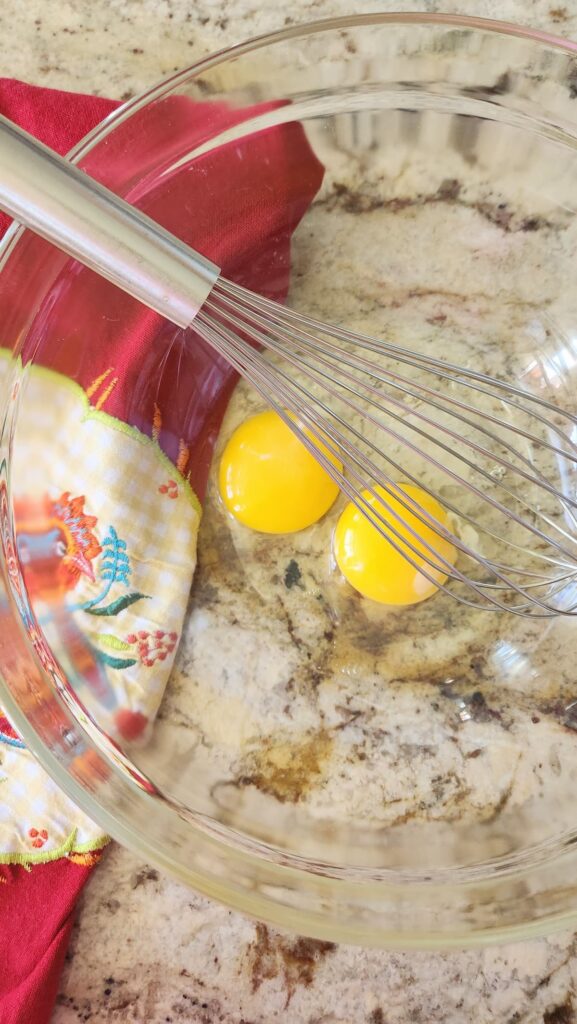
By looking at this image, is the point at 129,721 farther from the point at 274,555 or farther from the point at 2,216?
the point at 2,216

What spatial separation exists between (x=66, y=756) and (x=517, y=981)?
519 mm

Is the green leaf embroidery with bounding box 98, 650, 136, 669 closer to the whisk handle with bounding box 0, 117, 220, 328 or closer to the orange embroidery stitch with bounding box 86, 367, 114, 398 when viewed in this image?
the orange embroidery stitch with bounding box 86, 367, 114, 398

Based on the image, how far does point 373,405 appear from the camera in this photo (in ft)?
2.35

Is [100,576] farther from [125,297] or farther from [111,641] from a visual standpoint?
[125,297]

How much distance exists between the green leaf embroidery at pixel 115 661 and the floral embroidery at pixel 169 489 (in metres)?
0.18

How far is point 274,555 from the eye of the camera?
87 centimetres

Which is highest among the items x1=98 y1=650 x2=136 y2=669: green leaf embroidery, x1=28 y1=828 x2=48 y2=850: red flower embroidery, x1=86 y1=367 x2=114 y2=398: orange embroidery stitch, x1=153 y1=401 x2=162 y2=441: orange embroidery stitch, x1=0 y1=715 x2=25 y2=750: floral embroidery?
x1=153 y1=401 x2=162 y2=441: orange embroidery stitch

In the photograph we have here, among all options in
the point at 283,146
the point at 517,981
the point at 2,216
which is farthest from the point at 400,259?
the point at 517,981

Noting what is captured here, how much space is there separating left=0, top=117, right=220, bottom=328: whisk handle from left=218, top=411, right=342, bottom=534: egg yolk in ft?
0.97

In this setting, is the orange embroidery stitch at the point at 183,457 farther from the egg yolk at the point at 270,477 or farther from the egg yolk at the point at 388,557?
the egg yolk at the point at 388,557

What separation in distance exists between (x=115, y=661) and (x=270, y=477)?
25 cm

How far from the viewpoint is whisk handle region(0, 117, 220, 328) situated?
479 millimetres

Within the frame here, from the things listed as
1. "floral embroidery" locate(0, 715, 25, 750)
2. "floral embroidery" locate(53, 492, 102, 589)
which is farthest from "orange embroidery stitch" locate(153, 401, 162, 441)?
"floral embroidery" locate(0, 715, 25, 750)

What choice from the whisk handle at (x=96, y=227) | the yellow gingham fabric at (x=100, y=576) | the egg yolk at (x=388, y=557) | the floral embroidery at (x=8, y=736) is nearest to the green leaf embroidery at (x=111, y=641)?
the yellow gingham fabric at (x=100, y=576)
